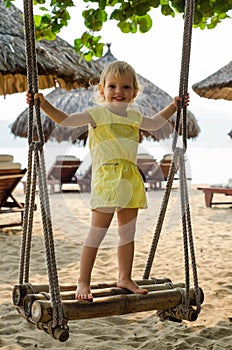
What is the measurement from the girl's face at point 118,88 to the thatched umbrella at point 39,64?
333 centimetres

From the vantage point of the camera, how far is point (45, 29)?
3.39 metres

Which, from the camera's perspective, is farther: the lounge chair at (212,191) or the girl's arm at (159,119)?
the lounge chair at (212,191)

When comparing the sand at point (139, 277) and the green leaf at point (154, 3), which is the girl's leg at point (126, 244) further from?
the green leaf at point (154, 3)

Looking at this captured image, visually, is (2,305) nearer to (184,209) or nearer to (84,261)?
(84,261)

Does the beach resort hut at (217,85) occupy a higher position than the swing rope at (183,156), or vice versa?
the beach resort hut at (217,85)

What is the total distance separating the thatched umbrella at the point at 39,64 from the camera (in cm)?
533

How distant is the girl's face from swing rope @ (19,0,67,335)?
0.33m

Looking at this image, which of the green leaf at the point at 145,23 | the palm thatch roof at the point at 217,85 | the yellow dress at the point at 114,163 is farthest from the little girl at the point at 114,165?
the palm thatch roof at the point at 217,85

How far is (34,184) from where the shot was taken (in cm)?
184

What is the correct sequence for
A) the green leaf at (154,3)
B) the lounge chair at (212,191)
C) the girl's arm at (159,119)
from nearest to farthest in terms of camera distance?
the girl's arm at (159,119) → the green leaf at (154,3) → the lounge chair at (212,191)

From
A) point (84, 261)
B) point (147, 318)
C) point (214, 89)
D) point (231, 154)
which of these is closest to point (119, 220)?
point (84, 261)

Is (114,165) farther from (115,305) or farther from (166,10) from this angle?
(166,10)

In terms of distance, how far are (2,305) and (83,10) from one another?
177 centimetres

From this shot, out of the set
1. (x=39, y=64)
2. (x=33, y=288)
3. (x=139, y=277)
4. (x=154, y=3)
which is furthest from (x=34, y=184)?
(x=39, y=64)
